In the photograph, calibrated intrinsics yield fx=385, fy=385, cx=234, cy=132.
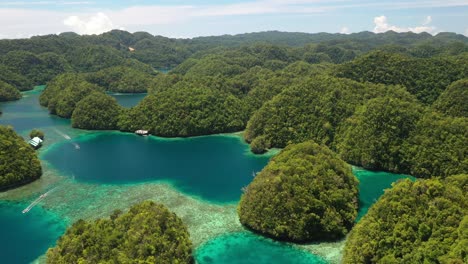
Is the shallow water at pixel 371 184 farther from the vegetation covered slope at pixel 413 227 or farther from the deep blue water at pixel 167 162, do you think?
the deep blue water at pixel 167 162

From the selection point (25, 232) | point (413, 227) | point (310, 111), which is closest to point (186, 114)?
point (310, 111)

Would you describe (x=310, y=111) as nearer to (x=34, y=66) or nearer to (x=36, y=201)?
(x=36, y=201)

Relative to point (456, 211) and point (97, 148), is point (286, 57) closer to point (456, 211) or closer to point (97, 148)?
point (97, 148)

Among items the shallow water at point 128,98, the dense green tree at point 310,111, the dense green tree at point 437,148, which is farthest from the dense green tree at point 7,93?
the dense green tree at point 437,148

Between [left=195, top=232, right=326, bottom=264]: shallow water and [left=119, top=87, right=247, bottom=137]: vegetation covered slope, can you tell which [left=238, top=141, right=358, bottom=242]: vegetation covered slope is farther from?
[left=119, top=87, right=247, bottom=137]: vegetation covered slope

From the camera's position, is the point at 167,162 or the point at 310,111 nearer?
the point at 167,162

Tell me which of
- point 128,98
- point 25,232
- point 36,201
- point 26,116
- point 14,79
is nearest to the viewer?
point 25,232
